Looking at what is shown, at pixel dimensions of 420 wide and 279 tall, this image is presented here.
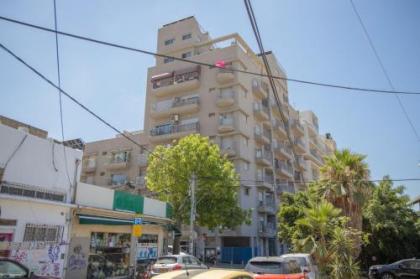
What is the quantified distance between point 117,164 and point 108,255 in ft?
97.9

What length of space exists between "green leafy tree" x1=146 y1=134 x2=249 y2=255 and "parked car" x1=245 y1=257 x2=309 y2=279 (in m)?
15.2

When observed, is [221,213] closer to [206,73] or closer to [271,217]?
[271,217]

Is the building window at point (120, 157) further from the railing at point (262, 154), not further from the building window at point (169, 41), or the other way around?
the railing at point (262, 154)

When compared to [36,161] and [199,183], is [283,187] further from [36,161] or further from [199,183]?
[36,161]

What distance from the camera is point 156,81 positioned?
46.5m

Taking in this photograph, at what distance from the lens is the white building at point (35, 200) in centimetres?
1242

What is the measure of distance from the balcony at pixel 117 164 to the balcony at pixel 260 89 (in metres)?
19.8

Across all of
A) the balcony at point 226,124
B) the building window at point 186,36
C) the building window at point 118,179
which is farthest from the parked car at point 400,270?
the building window at point 186,36

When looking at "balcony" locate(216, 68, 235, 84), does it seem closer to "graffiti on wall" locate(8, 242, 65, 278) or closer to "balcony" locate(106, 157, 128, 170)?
"balcony" locate(106, 157, 128, 170)

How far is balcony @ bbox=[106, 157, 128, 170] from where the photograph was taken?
46156 millimetres

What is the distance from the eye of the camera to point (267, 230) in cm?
4088

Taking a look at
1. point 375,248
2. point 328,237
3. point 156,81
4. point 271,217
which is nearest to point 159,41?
point 156,81

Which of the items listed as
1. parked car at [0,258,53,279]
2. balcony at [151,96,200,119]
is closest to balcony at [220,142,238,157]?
balcony at [151,96,200,119]

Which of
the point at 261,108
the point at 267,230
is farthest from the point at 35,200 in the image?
the point at 261,108
